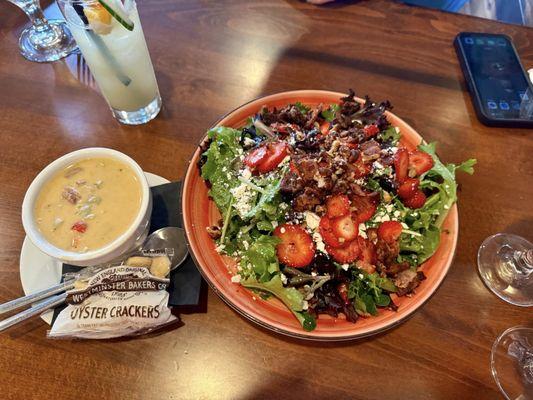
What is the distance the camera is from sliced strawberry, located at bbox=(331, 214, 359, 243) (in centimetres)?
121

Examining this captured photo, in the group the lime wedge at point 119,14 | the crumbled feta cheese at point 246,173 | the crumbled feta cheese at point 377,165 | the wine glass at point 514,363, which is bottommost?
the wine glass at point 514,363

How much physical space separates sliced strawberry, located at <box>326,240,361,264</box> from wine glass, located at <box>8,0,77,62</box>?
Answer: 163 cm

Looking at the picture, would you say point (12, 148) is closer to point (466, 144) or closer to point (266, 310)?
point (266, 310)

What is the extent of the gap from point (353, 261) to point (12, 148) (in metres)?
1.44

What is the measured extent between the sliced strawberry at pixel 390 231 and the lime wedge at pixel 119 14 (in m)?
1.04

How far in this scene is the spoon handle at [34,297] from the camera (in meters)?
1.19

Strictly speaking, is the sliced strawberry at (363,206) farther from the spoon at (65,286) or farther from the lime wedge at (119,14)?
the lime wedge at (119,14)

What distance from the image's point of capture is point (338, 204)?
124 centimetres

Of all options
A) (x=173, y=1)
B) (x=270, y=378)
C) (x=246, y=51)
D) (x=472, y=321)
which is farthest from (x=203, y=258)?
(x=173, y=1)

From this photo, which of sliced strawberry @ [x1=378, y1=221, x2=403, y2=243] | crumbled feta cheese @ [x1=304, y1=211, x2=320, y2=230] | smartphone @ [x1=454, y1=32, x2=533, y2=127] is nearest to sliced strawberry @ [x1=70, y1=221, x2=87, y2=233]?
crumbled feta cheese @ [x1=304, y1=211, x2=320, y2=230]

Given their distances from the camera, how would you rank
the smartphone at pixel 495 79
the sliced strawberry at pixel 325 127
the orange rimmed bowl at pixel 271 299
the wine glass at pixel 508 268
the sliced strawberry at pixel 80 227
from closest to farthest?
the orange rimmed bowl at pixel 271 299
the sliced strawberry at pixel 80 227
the wine glass at pixel 508 268
the sliced strawberry at pixel 325 127
the smartphone at pixel 495 79

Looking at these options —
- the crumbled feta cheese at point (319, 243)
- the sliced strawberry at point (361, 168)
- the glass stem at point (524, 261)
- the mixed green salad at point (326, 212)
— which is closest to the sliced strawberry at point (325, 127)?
the mixed green salad at point (326, 212)

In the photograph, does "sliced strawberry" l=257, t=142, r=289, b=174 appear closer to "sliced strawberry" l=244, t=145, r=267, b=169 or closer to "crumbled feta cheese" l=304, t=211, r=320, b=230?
"sliced strawberry" l=244, t=145, r=267, b=169

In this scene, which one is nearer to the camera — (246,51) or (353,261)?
(353,261)
